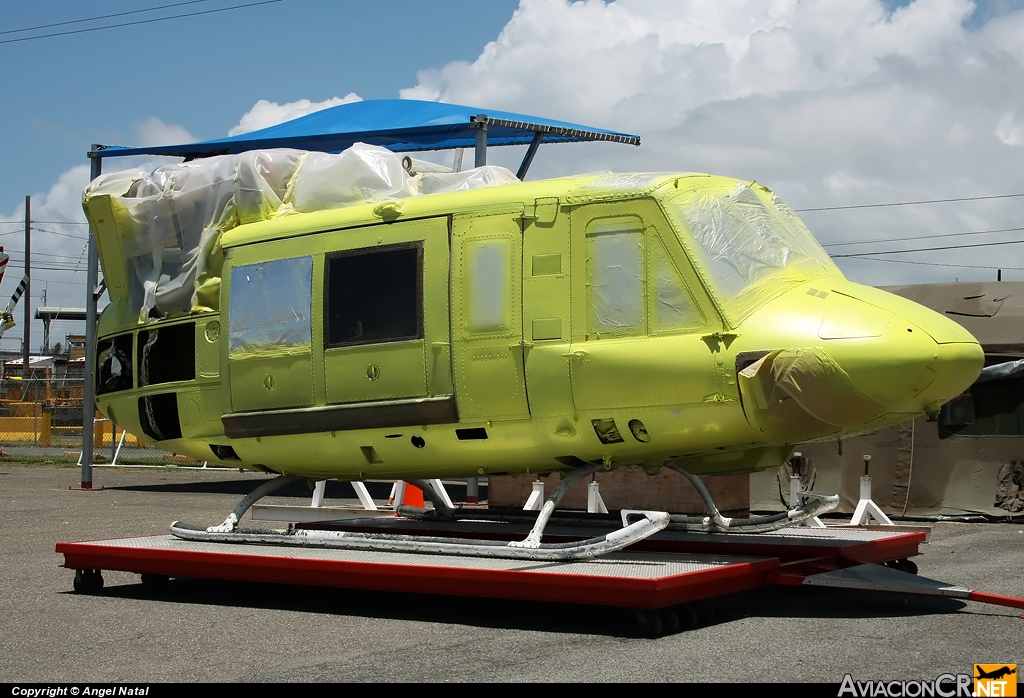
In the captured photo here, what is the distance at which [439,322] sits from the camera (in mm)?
8266

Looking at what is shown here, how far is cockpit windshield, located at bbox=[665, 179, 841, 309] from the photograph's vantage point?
296 inches

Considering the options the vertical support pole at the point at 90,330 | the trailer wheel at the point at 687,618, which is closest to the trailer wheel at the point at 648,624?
the trailer wheel at the point at 687,618

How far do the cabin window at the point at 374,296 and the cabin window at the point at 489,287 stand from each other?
1.41ft

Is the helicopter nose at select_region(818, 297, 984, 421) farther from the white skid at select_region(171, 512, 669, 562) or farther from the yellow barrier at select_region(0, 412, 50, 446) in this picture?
the yellow barrier at select_region(0, 412, 50, 446)

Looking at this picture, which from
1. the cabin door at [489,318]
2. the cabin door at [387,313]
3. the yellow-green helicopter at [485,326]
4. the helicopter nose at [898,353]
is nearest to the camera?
the helicopter nose at [898,353]

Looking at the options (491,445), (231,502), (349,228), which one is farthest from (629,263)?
(231,502)

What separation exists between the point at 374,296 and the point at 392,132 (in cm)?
930

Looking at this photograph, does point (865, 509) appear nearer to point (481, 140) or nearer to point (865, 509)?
point (865, 509)

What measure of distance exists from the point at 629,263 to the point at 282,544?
343cm

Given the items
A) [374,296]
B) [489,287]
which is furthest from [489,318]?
[374,296]

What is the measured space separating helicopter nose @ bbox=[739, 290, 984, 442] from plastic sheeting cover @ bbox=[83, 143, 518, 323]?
10.5 ft

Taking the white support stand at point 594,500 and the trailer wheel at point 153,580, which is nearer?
the trailer wheel at point 153,580

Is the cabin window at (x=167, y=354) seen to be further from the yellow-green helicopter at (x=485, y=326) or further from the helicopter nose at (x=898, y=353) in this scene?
the helicopter nose at (x=898, y=353)

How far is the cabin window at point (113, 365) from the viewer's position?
10008 millimetres
